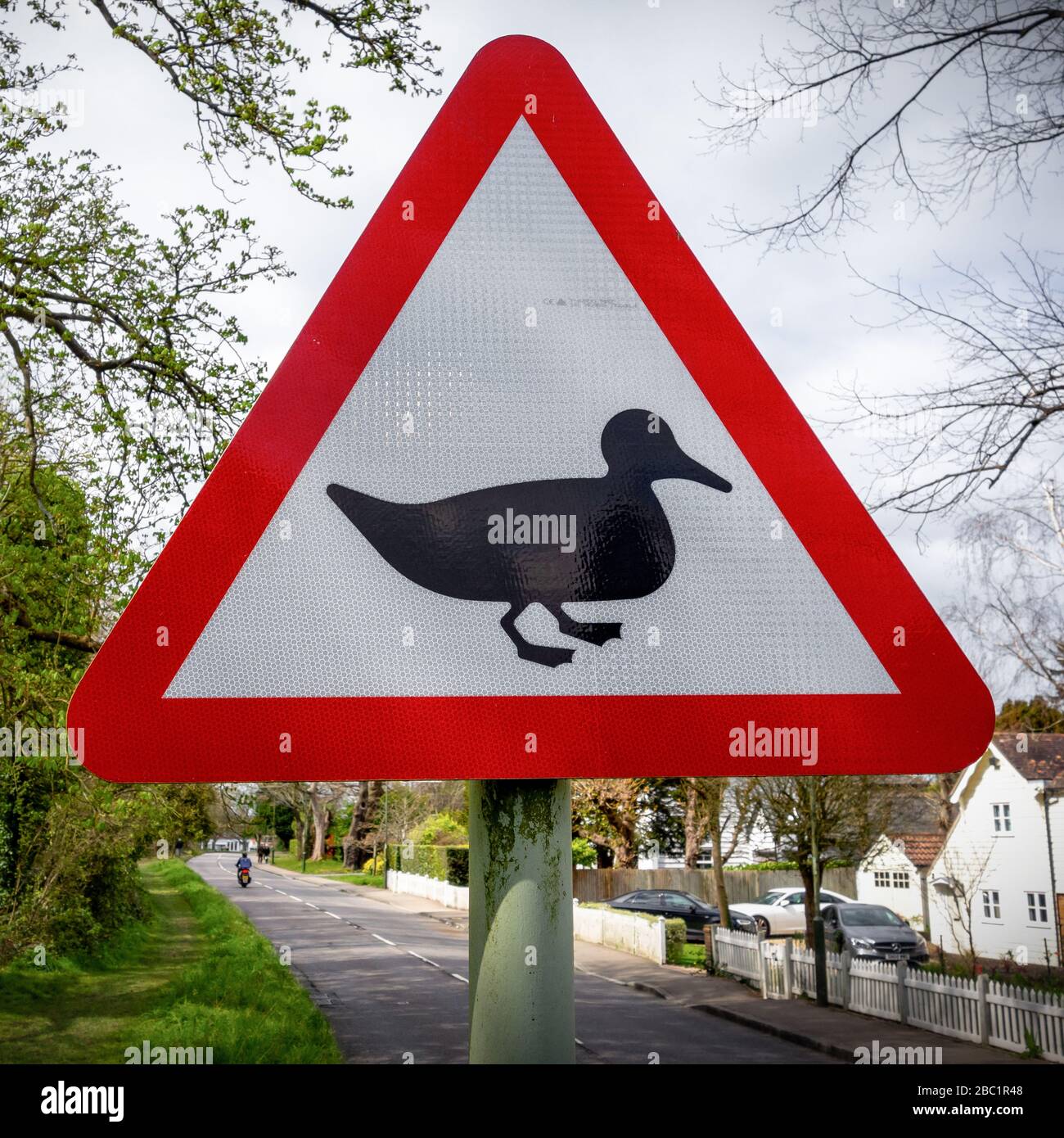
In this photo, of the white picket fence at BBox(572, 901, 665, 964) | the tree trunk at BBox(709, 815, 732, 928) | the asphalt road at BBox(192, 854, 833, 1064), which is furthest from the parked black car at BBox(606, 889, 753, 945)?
the asphalt road at BBox(192, 854, 833, 1064)

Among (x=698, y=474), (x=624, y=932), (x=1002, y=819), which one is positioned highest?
(x=698, y=474)

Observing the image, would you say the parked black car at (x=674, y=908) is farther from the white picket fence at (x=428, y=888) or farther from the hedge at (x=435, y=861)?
the hedge at (x=435, y=861)

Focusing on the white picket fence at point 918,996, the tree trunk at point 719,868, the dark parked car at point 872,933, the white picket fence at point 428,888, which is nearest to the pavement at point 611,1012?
the white picket fence at point 918,996

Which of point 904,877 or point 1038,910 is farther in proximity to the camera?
point 904,877

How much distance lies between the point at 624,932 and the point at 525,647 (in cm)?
2624

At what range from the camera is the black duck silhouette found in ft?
3.90

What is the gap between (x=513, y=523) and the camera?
3.96 ft

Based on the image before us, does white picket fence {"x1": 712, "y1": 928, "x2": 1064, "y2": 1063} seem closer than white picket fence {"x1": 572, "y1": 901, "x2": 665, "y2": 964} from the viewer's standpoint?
Yes

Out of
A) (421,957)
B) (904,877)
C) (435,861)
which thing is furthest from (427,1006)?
(904,877)

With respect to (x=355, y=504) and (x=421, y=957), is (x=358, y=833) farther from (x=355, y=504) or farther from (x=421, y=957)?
(x=355, y=504)

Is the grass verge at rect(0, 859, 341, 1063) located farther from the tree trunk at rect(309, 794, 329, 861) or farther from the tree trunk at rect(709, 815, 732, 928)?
the tree trunk at rect(309, 794, 329, 861)

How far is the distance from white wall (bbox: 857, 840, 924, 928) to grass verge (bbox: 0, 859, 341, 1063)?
2807 cm

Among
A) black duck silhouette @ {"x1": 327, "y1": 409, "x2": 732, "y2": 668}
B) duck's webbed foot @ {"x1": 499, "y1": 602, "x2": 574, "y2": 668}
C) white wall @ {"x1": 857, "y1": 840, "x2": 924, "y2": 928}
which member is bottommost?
white wall @ {"x1": 857, "y1": 840, "x2": 924, "y2": 928}
